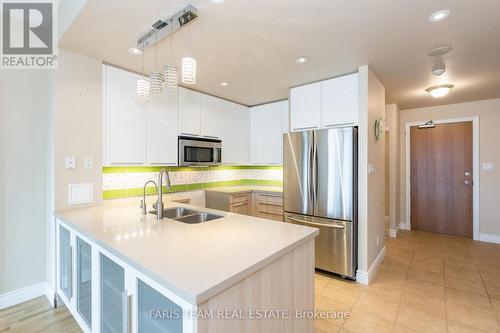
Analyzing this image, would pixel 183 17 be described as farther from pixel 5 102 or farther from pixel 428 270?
pixel 428 270

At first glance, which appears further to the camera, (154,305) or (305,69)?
(305,69)

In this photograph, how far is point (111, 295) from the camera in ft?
4.62

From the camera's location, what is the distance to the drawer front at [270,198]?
11.9 feet

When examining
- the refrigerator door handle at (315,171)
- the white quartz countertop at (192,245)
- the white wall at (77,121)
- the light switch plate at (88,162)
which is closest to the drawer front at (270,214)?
the refrigerator door handle at (315,171)

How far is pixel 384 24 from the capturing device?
1814 mm

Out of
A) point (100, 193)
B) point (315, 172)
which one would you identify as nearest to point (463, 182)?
point (315, 172)

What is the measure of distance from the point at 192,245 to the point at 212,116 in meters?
2.63

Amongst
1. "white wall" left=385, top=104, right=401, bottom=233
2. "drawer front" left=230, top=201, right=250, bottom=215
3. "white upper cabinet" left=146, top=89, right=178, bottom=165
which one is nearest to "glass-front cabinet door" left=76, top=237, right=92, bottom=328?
"white upper cabinet" left=146, top=89, right=178, bottom=165

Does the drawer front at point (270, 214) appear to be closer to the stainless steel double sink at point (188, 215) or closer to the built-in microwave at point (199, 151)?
the built-in microwave at point (199, 151)

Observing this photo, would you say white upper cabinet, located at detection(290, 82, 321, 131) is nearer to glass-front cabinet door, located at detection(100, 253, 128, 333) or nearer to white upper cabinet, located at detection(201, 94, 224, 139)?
white upper cabinet, located at detection(201, 94, 224, 139)

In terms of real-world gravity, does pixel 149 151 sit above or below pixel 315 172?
above

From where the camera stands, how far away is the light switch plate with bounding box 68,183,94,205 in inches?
88.1

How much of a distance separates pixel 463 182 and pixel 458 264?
6.08 ft

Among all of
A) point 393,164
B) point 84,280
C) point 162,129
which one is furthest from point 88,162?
point 393,164
